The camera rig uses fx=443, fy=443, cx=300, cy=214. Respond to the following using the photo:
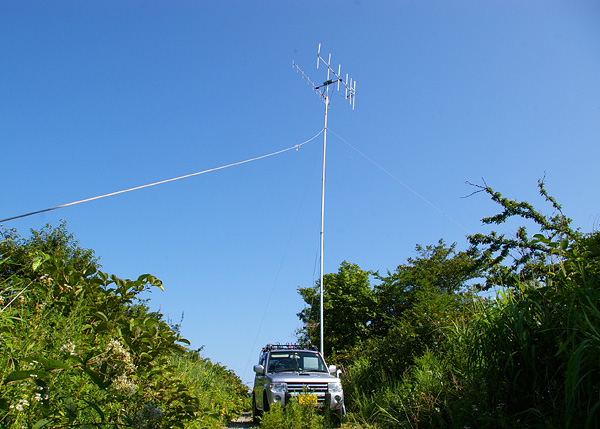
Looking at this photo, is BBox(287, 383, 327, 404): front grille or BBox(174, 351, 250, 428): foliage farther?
BBox(287, 383, 327, 404): front grille

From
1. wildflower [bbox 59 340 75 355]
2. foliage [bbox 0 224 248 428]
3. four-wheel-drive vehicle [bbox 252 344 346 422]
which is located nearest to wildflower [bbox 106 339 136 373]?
foliage [bbox 0 224 248 428]

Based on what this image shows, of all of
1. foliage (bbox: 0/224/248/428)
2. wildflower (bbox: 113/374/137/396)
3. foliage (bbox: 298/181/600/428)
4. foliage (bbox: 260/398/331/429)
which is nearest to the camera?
foliage (bbox: 0/224/248/428)

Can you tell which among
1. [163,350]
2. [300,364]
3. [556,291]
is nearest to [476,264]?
[300,364]

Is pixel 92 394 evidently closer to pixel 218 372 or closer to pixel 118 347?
pixel 118 347

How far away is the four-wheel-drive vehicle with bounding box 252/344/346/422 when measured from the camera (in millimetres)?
8758

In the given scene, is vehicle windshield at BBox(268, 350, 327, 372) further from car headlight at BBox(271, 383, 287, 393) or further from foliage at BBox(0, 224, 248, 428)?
foliage at BBox(0, 224, 248, 428)

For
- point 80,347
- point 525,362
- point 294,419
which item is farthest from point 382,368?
point 80,347

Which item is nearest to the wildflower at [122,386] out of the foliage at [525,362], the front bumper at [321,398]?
the foliage at [525,362]

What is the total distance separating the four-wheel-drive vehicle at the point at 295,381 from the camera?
28.7 ft

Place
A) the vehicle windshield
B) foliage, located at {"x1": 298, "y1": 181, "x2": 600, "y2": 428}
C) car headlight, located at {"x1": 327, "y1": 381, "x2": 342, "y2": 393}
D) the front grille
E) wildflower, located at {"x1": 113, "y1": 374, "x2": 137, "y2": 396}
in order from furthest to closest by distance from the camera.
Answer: the vehicle windshield, car headlight, located at {"x1": 327, "y1": 381, "x2": 342, "y2": 393}, the front grille, foliage, located at {"x1": 298, "y1": 181, "x2": 600, "y2": 428}, wildflower, located at {"x1": 113, "y1": 374, "x2": 137, "y2": 396}

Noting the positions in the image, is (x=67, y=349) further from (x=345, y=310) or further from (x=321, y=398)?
(x=345, y=310)

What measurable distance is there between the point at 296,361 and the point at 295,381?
4.41ft

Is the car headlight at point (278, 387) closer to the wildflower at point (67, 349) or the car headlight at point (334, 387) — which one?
the car headlight at point (334, 387)

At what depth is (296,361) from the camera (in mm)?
10438
